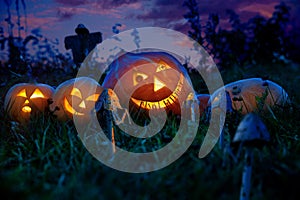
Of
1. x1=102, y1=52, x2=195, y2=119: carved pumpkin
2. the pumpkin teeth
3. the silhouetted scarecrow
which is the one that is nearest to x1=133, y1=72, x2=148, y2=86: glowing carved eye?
x1=102, y1=52, x2=195, y2=119: carved pumpkin

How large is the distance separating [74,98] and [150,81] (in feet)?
2.81

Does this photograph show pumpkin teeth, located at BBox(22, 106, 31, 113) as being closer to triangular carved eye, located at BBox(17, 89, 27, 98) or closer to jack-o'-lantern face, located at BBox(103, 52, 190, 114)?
triangular carved eye, located at BBox(17, 89, 27, 98)

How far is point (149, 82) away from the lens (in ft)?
12.5

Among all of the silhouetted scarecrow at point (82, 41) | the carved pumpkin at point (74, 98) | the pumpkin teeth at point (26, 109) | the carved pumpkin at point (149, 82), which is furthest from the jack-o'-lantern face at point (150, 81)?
the silhouetted scarecrow at point (82, 41)

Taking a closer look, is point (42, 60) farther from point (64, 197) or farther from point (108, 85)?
point (64, 197)

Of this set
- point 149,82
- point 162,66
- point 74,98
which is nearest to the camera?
point 74,98

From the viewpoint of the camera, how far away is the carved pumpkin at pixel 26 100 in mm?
3836

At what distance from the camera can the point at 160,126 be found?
3248 mm

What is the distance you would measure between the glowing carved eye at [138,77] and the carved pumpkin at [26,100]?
3.41 ft

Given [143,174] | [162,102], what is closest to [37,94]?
[162,102]

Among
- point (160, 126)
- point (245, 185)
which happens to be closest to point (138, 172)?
point (245, 185)

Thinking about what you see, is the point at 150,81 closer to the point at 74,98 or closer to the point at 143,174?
the point at 74,98

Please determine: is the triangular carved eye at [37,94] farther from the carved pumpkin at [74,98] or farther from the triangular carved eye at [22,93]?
the carved pumpkin at [74,98]

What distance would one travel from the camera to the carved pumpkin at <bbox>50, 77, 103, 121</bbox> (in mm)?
3695
